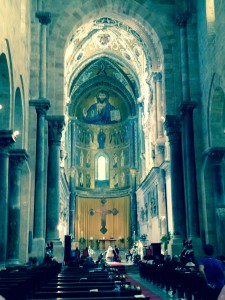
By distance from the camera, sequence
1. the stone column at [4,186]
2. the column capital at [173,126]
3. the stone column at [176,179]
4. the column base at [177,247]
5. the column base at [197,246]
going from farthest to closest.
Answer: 1. the column capital at [173,126]
2. the stone column at [176,179]
3. the column base at [177,247]
4. the column base at [197,246]
5. the stone column at [4,186]

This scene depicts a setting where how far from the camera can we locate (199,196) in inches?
931

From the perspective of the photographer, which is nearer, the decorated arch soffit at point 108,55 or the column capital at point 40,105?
the column capital at point 40,105

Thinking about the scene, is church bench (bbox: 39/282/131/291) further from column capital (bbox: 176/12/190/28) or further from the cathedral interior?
column capital (bbox: 176/12/190/28)

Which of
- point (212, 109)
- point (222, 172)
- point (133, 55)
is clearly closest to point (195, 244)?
point (222, 172)

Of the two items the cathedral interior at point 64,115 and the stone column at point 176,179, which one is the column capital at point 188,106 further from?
the stone column at point 176,179

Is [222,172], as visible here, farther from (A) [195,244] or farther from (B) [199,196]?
(A) [195,244]

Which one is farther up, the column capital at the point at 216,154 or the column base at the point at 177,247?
the column capital at the point at 216,154

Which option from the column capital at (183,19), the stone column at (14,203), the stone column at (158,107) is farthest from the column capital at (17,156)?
the stone column at (158,107)

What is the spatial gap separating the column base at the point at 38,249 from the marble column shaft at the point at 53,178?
5.16 feet

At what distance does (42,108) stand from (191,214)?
9.48m

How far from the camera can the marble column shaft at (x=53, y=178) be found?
2498 centimetres

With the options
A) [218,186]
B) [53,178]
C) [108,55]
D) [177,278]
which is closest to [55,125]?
[53,178]

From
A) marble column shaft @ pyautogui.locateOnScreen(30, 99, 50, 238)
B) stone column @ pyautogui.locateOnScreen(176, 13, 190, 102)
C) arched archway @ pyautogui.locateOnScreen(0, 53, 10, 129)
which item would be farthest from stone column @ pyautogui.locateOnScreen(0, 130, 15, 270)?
stone column @ pyautogui.locateOnScreen(176, 13, 190, 102)

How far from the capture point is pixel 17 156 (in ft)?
70.8
